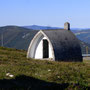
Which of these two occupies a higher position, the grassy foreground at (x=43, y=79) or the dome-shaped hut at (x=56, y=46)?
the dome-shaped hut at (x=56, y=46)

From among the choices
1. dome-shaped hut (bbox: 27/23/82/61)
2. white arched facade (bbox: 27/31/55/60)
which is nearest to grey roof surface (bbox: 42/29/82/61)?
dome-shaped hut (bbox: 27/23/82/61)

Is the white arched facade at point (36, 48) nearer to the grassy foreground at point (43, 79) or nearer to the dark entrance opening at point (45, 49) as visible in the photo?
the dark entrance opening at point (45, 49)

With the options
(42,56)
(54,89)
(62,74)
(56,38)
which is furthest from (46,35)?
(54,89)

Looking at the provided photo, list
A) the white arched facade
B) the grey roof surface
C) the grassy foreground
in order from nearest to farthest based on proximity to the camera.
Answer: the grassy foreground, the grey roof surface, the white arched facade

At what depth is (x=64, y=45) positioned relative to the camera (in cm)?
2745

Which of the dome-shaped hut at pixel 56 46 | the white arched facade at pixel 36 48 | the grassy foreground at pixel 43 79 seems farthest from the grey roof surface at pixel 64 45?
the grassy foreground at pixel 43 79

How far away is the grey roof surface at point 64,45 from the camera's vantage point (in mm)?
26828

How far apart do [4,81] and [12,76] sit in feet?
4.85

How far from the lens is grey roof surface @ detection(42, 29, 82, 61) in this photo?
26828 millimetres

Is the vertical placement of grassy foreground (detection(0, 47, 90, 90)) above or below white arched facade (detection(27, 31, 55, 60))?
below

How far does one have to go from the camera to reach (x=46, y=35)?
90.5 ft

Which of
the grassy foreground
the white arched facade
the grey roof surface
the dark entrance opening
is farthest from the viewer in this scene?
the dark entrance opening

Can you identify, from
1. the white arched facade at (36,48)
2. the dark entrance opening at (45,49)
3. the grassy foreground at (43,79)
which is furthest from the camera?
the dark entrance opening at (45,49)

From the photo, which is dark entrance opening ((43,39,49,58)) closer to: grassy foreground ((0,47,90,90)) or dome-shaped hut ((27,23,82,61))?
dome-shaped hut ((27,23,82,61))
